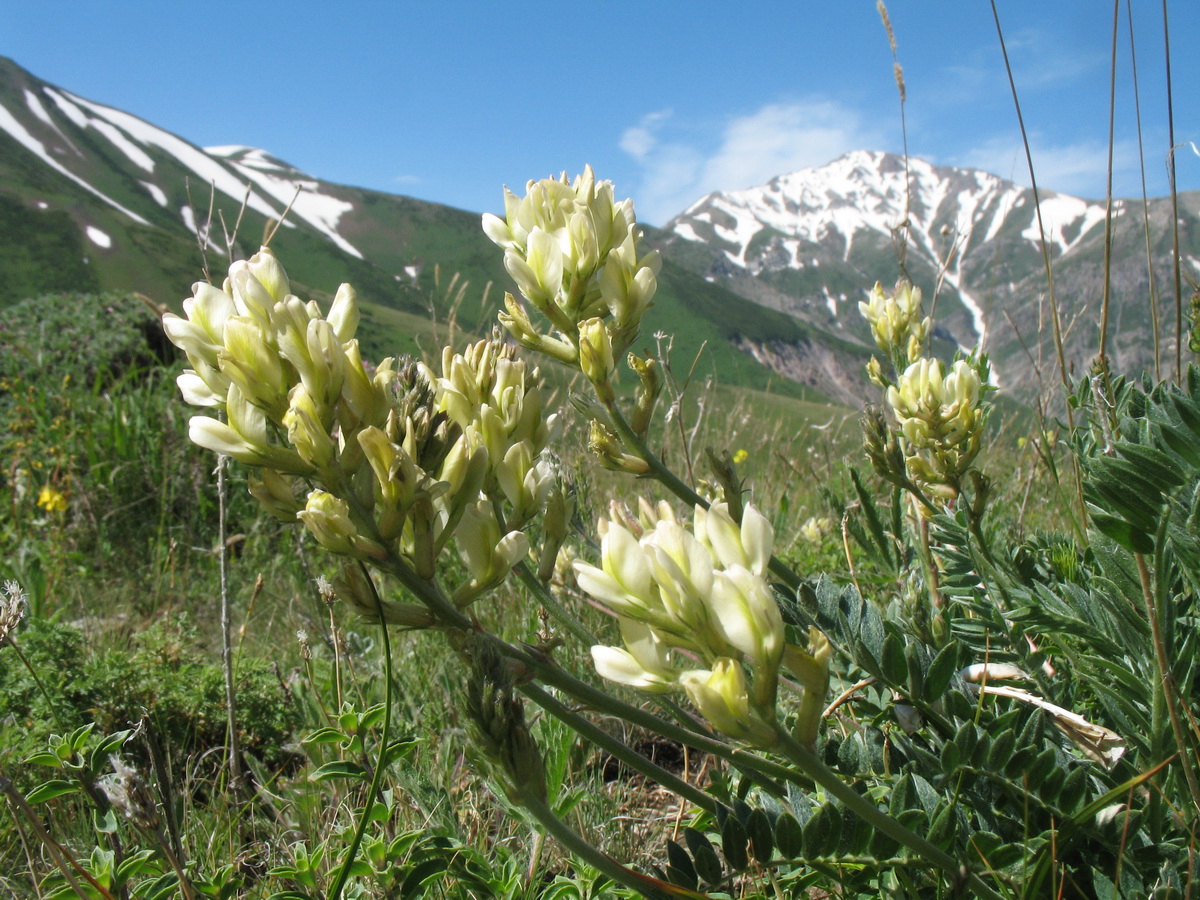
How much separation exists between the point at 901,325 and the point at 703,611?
183cm

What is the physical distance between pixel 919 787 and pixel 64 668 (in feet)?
7.67

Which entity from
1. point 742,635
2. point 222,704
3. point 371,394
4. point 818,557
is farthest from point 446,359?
point 818,557

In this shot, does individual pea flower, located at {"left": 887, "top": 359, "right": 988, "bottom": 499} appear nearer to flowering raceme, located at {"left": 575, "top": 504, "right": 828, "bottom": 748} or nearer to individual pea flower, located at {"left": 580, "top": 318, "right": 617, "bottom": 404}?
individual pea flower, located at {"left": 580, "top": 318, "right": 617, "bottom": 404}

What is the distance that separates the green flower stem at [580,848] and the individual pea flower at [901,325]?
1799 millimetres

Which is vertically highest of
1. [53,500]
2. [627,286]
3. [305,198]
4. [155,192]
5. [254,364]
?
[305,198]

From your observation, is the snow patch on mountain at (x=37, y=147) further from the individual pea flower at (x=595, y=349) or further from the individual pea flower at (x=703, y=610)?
the individual pea flower at (x=703, y=610)

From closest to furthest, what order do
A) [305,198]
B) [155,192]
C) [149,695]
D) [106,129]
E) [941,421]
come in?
[941,421] < [149,695] < [155,192] < [106,129] < [305,198]

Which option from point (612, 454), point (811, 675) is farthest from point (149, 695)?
point (811, 675)

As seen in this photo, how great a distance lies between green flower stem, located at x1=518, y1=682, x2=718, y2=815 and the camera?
1.00 m

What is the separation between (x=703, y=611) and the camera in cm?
89

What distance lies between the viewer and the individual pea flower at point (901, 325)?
243 cm

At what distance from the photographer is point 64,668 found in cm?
238

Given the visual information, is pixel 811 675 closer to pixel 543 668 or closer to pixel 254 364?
pixel 543 668

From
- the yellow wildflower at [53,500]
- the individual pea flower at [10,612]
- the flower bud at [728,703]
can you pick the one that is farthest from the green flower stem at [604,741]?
the yellow wildflower at [53,500]
